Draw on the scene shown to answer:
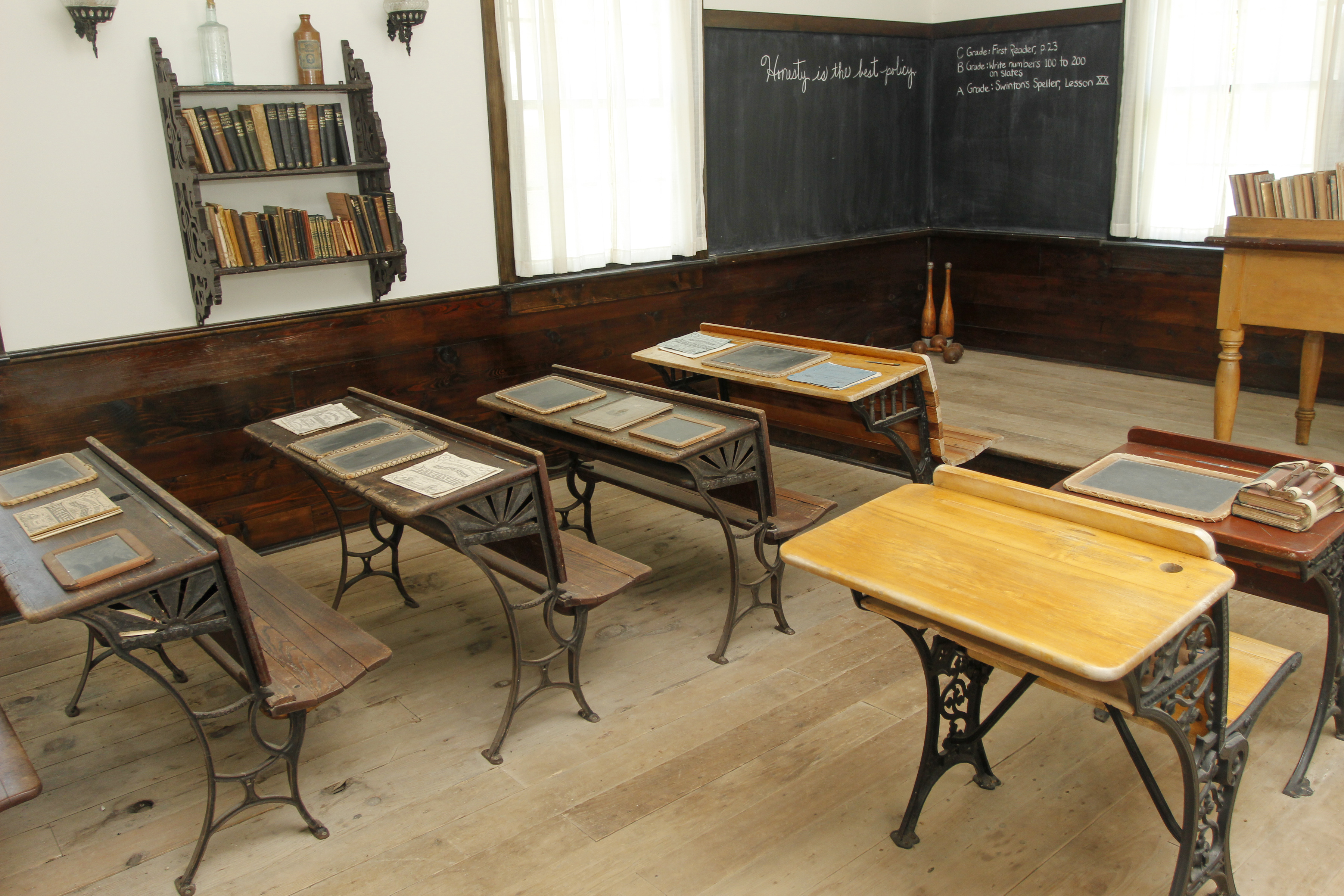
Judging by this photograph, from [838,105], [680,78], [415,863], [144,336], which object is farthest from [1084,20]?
[415,863]

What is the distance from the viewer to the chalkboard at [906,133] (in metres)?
5.49

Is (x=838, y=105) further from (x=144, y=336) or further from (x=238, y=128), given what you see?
(x=144, y=336)

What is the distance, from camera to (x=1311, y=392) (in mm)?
4426

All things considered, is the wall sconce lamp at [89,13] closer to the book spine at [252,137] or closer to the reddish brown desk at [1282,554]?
the book spine at [252,137]

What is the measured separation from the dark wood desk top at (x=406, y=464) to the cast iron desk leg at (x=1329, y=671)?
1.88 m

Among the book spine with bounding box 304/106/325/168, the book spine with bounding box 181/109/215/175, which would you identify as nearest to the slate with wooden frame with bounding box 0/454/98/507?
the book spine with bounding box 181/109/215/175

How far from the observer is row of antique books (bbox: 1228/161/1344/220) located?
12.6 ft

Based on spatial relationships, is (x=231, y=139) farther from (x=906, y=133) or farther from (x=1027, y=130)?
(x=1027, y=130)

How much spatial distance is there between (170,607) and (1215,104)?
5.36 metres

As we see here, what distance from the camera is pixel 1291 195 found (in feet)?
12.8

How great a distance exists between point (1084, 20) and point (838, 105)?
1.41 metres

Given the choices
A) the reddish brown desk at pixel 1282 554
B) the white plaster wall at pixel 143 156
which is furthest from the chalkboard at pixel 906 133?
the reddish brown desk at pixel 1282 554

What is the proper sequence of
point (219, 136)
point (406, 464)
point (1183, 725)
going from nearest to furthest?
1. point (1183, 725)
2. point (406, 464)
3. point (219, 136)

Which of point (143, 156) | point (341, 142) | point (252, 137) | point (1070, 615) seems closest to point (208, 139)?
point (252, 137)
